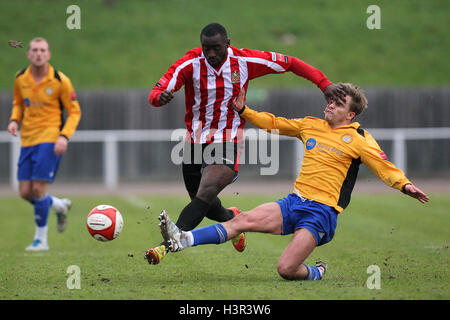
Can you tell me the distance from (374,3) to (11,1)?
50.0 ft

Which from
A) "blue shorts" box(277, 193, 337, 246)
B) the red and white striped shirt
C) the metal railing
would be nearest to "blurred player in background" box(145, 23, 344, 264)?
the red and white striped shirt

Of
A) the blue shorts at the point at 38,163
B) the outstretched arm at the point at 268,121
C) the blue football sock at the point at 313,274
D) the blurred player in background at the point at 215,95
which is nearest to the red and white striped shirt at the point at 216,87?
the blurred player in background at the point at 215,95

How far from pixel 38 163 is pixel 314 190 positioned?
384cm

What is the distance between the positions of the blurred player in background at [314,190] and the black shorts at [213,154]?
1.20 ft

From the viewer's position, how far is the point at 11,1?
2897 cm

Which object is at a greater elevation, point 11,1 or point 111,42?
point 11,1

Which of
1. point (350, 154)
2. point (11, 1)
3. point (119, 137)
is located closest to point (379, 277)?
point (350, 154)

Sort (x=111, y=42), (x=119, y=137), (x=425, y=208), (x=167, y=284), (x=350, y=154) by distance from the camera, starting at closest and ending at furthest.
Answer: (x=167, y=284) → (x=350, y=154) → (x=425, y=208) → (x=119, y=137) → (x=111, y=42)

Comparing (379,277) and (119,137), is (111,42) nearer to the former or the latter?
(119,137)

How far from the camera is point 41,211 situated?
8.41m

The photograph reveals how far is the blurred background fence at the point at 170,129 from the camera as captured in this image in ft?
63.8

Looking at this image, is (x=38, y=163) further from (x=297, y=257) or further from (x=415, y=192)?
(x=415, y=192)

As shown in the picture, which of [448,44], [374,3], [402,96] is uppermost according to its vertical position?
[374,3]

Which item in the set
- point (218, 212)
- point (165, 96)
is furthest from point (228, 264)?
point (165, 96)
